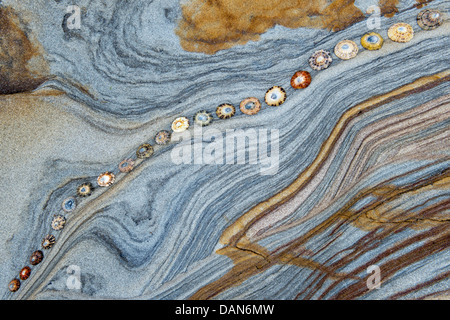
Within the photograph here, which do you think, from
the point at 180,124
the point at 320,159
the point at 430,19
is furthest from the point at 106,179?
the point at 430,19

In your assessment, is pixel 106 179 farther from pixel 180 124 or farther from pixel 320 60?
pixel 320 60

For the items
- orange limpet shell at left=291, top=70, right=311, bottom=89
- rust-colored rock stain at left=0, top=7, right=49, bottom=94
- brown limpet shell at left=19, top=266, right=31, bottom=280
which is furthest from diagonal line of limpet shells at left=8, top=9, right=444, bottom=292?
rust-colored rock stain at left=0, top=7, right=49, bottom=94

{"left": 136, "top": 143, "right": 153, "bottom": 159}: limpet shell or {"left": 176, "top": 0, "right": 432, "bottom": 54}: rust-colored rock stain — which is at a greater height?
{"left": 176, "top": 0, "right": 432, "bottom": 54}: rust-colored rock stain

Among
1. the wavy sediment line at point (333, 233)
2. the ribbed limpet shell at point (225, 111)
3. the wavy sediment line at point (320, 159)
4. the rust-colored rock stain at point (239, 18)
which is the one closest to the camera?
the wavy sediment line at point (333, 233)

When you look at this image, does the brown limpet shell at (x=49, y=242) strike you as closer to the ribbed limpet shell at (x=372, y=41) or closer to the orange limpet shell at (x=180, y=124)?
the orange limpet shell at (x=180, y=124)

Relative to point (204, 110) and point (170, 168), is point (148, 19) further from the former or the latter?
point (170, 168)

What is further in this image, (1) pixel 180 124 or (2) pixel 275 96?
(1) pixel 180 124

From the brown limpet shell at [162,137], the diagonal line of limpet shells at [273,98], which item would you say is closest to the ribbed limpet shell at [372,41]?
the diagonal line of limpet shells at [273,98]

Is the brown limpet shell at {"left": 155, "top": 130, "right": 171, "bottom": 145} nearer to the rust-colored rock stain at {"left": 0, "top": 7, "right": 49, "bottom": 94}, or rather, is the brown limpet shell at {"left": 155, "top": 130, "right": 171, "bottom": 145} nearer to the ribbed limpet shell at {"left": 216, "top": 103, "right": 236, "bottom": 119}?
the ribbed limpet shell at {"left": 216, "top": 103, "right": 236, "bottom": 119}
